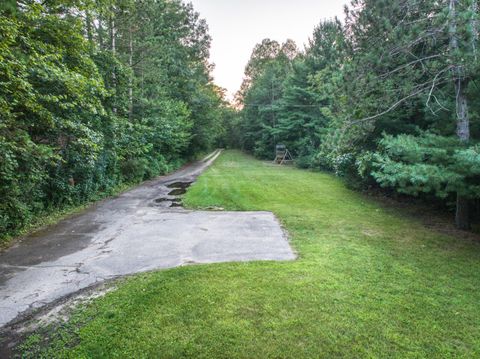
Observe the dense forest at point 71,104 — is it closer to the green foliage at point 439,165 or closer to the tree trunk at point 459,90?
the green foliage at point 439,165

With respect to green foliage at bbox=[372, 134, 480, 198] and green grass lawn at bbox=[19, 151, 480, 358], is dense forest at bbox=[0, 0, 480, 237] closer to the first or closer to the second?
green foliage at bbox=[372, 134, 480, 198]

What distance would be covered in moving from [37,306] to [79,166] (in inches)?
238

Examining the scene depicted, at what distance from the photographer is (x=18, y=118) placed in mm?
5871

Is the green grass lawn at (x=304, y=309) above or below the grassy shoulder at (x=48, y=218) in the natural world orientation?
below

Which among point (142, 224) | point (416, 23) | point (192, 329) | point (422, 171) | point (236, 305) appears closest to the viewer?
point (192, 329)

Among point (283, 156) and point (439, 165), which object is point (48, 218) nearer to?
point (439, 165)

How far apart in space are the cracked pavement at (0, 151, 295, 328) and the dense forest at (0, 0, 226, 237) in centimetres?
120

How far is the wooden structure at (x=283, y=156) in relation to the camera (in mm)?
26422

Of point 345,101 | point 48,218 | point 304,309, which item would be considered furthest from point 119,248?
point 345,101

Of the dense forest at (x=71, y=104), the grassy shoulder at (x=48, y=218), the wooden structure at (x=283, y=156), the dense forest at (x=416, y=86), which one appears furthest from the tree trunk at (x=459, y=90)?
the wooden structure at (x=283, y=156)

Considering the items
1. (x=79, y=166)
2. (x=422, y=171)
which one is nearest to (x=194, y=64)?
(x=79, y=166)

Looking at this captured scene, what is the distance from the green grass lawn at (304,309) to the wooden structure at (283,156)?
21039mm

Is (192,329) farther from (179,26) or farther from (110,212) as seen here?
(179,26)

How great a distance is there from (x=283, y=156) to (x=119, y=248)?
22500mm
